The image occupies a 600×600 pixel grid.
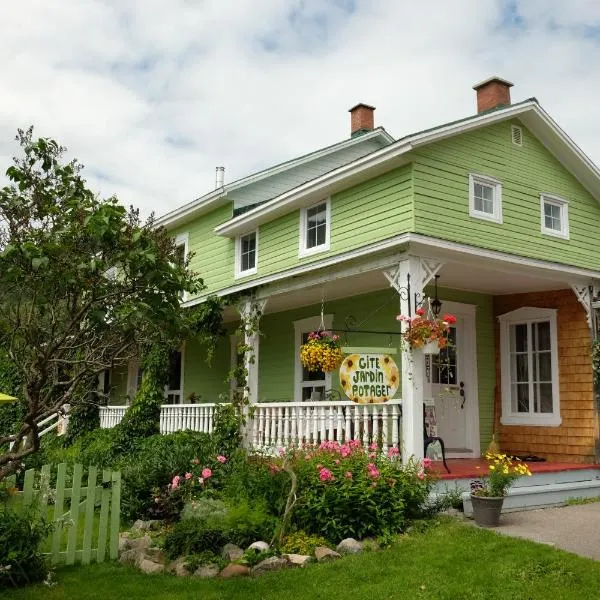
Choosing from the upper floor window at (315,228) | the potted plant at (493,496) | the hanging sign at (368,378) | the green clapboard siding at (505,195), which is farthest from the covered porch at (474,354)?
the potted plant at (493,496)

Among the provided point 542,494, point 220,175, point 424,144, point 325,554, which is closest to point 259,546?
point 325,554

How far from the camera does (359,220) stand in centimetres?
1145

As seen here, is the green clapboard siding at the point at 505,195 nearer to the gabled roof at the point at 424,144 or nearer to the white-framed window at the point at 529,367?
the gabled roof at the point at 424,144

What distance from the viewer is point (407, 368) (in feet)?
29.2

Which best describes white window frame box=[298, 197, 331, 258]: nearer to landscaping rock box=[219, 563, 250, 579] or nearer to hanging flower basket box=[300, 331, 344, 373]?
hanging flower basket box=[300, 331, 344, 373]

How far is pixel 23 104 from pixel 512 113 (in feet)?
26.8

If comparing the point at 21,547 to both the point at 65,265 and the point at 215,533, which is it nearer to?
the point at 215,533

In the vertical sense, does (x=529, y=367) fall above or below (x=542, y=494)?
above

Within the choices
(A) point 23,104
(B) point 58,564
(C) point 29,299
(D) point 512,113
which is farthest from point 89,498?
(D) point 512,113

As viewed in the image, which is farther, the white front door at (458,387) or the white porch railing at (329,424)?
the white front door at (458,387)

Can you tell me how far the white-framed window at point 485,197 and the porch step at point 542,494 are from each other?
4249 mm

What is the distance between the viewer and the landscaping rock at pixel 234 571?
6.54 m

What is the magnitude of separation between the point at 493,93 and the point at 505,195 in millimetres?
2690

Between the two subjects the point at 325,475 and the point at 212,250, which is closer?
the point at 325,475
